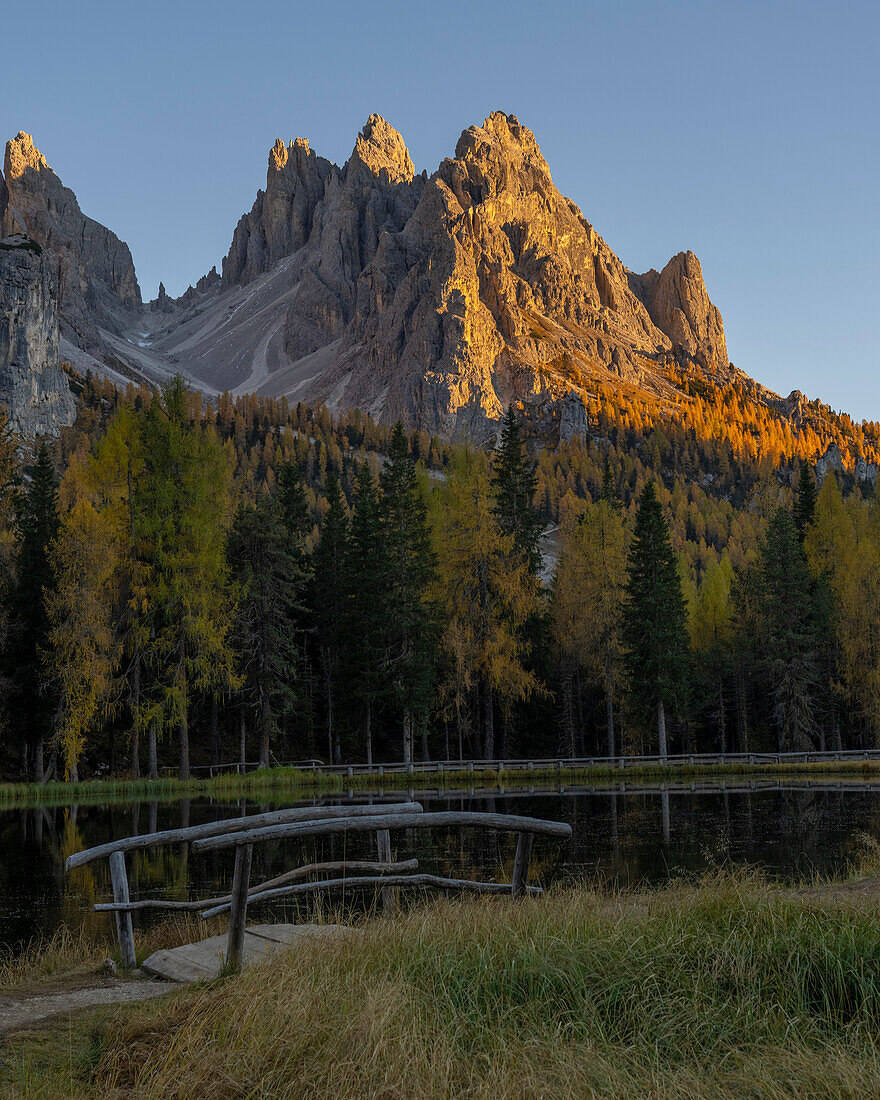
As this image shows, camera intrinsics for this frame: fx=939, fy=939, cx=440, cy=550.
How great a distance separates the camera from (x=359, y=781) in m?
36.0

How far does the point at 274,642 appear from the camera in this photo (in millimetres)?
40219

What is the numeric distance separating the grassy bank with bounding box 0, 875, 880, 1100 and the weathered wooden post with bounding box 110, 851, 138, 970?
185 centimetres

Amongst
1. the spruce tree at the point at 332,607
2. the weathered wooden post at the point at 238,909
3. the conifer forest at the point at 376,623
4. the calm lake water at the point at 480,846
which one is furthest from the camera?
the spruce tree at the point at 332,607

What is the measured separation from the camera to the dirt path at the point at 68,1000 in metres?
6.26

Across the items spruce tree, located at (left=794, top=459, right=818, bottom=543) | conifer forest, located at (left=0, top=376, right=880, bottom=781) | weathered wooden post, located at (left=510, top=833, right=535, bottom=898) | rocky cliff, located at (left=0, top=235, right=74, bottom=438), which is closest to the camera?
weathered wooden post, located at (left=510, top=833, right=535, bottom=898)

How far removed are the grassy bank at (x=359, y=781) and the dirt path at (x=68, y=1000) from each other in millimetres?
23489

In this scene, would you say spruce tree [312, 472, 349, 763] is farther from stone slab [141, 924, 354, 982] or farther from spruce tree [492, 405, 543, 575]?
stone slab [141, 924, 354, 982]

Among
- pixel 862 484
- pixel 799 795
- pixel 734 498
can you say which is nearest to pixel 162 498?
pixel 799 795

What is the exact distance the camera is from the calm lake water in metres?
14.2

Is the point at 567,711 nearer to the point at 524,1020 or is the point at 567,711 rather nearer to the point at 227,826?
the point at 227,826

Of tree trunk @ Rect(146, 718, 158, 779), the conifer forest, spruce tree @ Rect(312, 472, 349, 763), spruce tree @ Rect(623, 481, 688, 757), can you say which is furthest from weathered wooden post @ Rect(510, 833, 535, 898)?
spruce tree @ Rect(312, 472, 349, 763)

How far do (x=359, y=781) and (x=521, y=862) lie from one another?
29055 millimetres

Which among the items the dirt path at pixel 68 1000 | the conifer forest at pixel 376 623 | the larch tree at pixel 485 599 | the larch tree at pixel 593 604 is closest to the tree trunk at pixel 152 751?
the conifer forest at pixel 376 623

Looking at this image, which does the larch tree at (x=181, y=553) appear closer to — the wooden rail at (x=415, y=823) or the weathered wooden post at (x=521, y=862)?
the weathered wooden post at (x=521, y=862)
